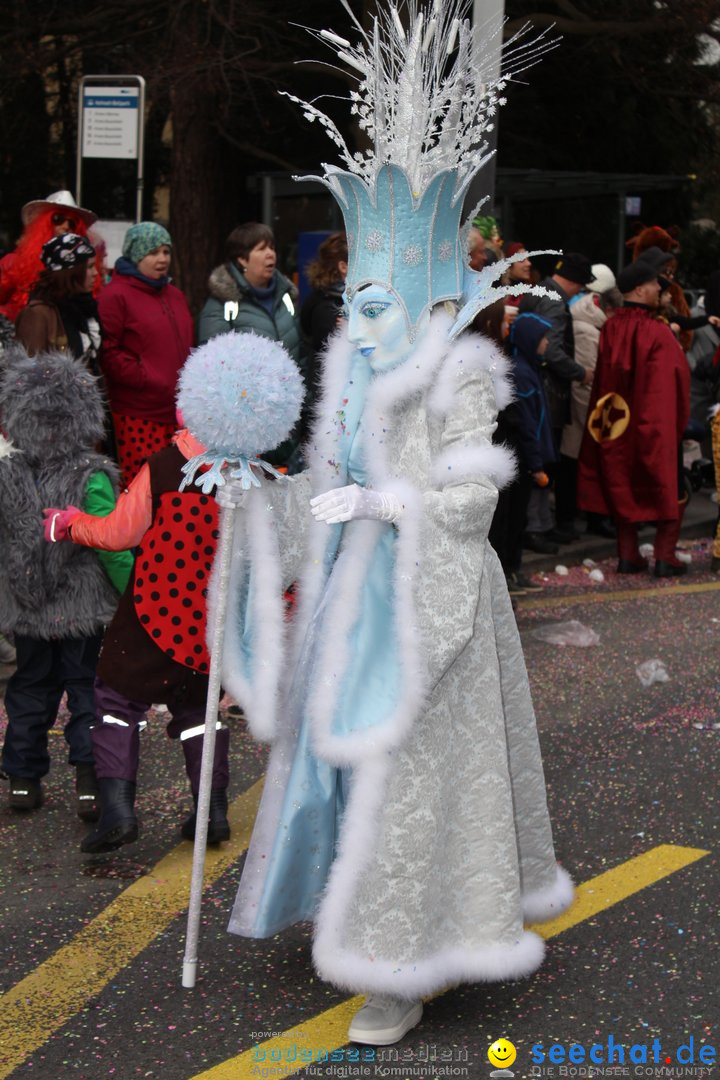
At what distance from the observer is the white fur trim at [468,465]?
361 cm

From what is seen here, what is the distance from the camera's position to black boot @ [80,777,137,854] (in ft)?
15.4

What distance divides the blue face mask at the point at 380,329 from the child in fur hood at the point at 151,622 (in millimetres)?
832

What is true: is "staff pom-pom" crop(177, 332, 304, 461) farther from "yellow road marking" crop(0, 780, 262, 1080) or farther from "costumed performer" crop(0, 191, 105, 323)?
"costumed performer" crop(0, 191, 105, 323)

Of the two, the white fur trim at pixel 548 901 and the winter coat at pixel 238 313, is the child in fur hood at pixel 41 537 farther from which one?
the winter coat at pixel 238 313

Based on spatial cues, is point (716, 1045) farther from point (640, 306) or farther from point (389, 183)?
point (640, 306)

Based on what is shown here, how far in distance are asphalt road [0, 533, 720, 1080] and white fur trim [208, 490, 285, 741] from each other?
70 centimetres

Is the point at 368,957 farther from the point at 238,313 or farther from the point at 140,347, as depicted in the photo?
the point at 238,313

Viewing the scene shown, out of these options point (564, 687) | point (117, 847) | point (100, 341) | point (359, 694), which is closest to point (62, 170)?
point (100, 341)

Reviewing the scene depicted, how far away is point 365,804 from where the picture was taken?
11.6ft

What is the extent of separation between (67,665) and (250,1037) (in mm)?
1885

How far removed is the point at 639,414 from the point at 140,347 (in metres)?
3.38

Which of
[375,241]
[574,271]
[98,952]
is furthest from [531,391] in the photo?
[98,952]

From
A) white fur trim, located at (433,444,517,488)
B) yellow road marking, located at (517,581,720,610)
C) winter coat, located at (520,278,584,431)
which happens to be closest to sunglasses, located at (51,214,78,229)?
winter coat, located at (520,278,584,431)

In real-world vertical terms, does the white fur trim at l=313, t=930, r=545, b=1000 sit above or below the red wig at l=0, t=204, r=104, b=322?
below
